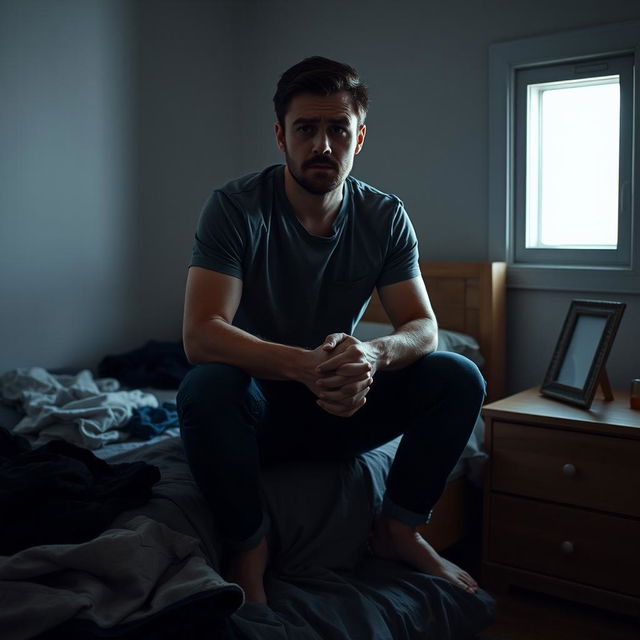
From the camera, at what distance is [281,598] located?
1.45 meters

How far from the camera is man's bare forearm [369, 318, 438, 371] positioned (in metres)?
1.59

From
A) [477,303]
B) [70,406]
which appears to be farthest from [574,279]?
[70,406]

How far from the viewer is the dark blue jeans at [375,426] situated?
1.46 meters

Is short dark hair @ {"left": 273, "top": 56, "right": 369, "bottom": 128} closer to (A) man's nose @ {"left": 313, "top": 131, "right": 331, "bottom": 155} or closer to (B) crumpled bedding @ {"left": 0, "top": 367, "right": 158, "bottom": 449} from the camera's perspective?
(A) man's nose @ {"left": 313, "top": 131, "right": 331, "bottom": 155}

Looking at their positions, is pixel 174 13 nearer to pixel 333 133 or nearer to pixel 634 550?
pixel 333 133

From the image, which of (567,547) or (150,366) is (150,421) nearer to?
(150,366)

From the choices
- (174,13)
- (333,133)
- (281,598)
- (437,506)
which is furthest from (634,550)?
(174,13)

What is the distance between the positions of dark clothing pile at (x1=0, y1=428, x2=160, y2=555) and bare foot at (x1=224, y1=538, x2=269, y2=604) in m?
0.20

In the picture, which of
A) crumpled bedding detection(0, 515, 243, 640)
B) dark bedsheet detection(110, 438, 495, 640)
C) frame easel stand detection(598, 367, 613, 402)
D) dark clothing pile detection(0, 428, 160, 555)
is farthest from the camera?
frame easel stand detection(598, 367, 613, 402)

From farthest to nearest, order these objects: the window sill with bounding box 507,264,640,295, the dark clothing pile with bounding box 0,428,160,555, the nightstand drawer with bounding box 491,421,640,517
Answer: the window sill with bounding box 507,264,640,295 < the nightstand drawer with bounding box 491,421,640,517 < the dark clothing pile with bounding box 0,428,160,555

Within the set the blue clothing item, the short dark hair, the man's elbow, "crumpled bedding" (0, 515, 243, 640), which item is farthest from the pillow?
"crumpled bedding" (0, 515, 243, 640)

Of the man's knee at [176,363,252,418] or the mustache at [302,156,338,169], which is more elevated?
the mustache at [302,156,338,169]

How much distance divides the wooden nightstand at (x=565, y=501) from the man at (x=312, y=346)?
1.41 feet

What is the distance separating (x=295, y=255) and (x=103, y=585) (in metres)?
0.81
